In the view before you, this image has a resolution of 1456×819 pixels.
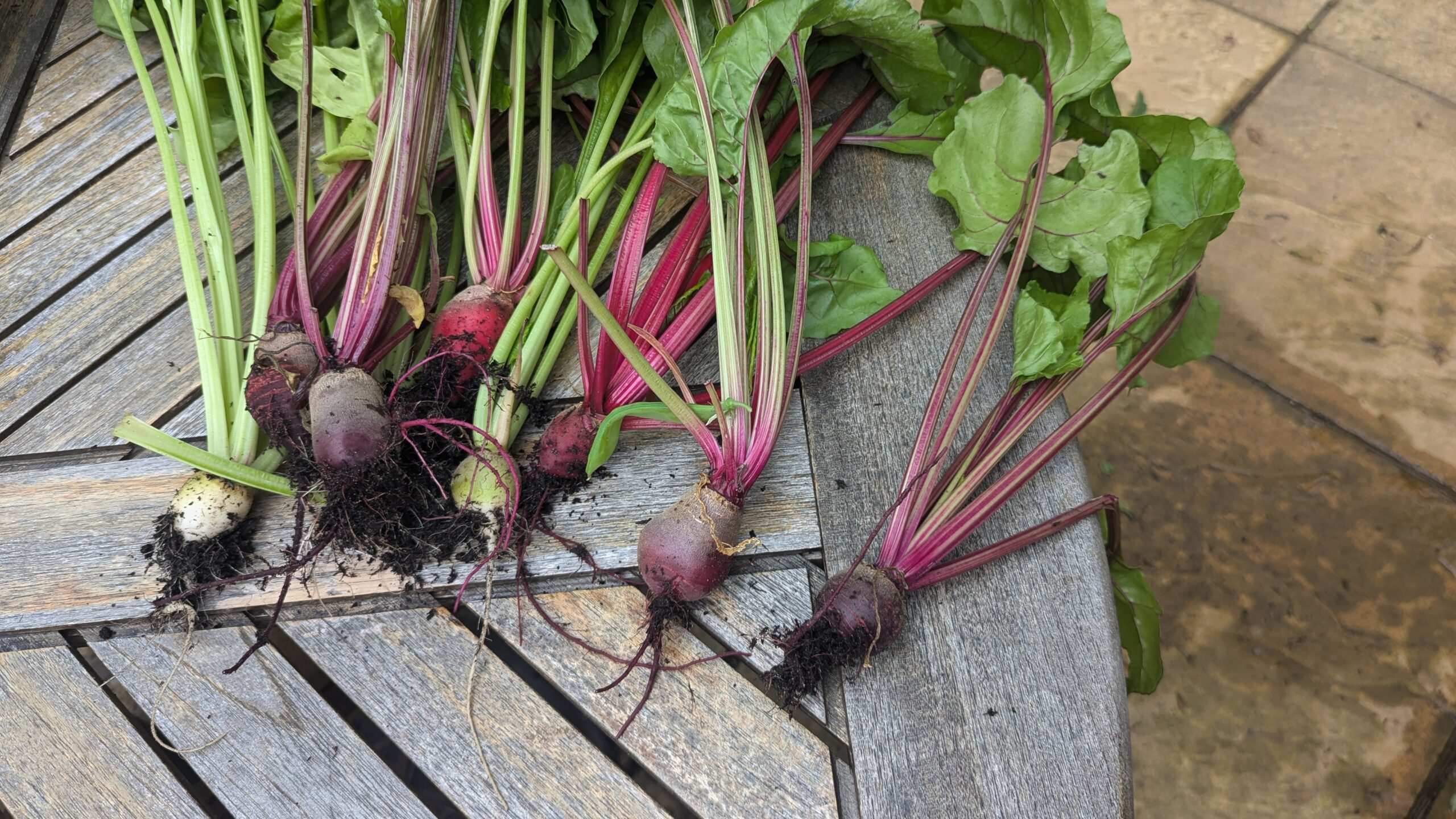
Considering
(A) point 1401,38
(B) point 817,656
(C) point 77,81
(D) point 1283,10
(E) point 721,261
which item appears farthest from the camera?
(D) point 1283,10

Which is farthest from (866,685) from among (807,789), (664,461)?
(664,461)

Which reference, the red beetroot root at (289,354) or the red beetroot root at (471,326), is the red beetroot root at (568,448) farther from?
the red beetroot root at (289,354)

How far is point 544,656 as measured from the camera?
1041mm

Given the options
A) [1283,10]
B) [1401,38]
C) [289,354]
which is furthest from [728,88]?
[1401,38]

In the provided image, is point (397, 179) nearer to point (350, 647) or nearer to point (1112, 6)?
point (350, 647)

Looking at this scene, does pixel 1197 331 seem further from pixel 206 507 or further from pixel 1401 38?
pixel 1401 38

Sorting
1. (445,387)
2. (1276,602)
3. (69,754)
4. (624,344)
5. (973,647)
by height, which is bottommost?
(1276,602)

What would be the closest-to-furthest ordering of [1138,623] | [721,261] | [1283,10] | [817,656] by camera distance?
1. [817,656]
2. [721,261]
3. [1138,623]
4. [1283,10]

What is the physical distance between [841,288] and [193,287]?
95cm

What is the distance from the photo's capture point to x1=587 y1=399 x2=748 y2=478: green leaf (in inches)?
40.5

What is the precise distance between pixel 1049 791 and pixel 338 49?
1.46m

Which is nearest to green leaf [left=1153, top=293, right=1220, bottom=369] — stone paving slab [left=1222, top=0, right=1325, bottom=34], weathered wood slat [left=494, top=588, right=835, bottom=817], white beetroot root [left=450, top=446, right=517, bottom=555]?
weathered wood slat [left=494, top=588, right=835, bottom=817]

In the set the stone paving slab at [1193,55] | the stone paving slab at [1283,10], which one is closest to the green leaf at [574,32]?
the stone paving slab at [1193,55]

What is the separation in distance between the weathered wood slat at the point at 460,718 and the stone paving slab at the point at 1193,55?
2.47 meters
